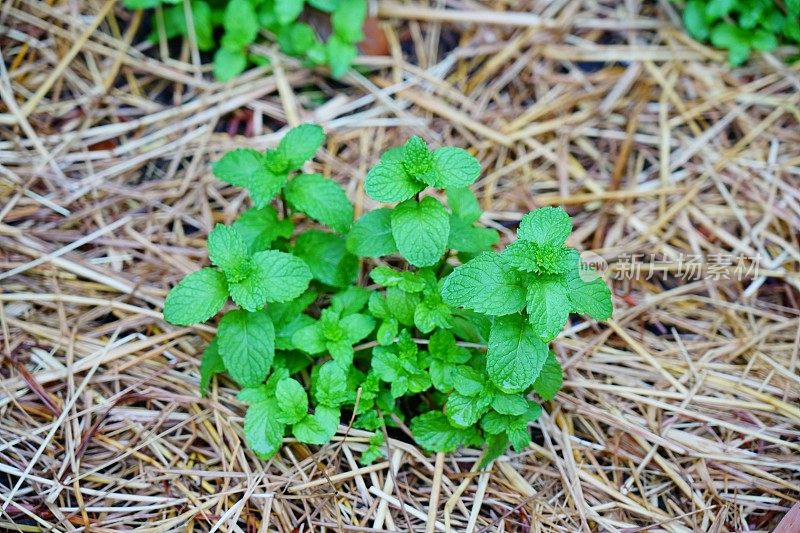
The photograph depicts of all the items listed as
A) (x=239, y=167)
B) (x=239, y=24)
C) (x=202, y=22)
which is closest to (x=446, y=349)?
(x=239, y=167)

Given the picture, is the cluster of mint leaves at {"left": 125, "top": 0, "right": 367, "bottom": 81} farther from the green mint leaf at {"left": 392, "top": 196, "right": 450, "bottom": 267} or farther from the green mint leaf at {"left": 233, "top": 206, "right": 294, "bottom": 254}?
the green mint leaf at {"left": 392, "top": 196, "right": 450, "bottom": 267}

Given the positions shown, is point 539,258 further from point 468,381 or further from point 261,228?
point 261,228

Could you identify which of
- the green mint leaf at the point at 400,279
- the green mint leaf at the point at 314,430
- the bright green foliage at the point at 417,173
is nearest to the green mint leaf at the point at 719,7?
the bright green foliage at the point at 417,173

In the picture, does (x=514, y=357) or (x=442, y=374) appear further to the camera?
(x=442, y=374)

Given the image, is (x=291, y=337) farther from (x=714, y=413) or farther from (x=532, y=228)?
(x=714, y=413)

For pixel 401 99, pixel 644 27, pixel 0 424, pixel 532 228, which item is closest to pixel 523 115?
pixel 401 99

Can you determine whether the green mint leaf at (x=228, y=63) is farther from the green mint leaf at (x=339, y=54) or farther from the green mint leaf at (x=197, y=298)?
the green mint leaf at (x=197, y=298)

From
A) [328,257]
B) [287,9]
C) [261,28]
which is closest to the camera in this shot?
[328,257]
